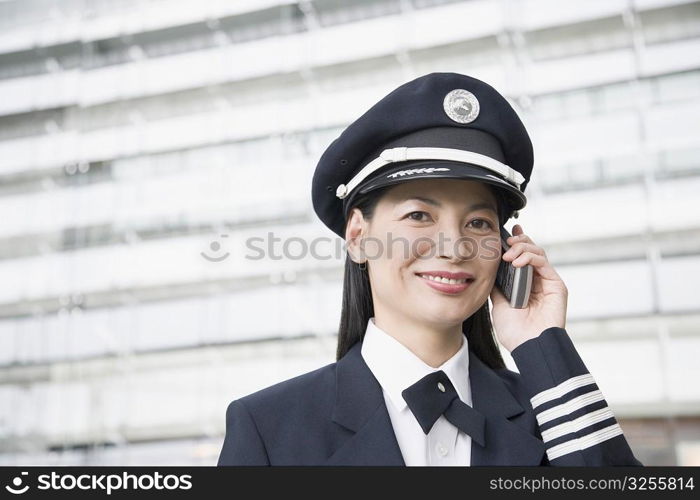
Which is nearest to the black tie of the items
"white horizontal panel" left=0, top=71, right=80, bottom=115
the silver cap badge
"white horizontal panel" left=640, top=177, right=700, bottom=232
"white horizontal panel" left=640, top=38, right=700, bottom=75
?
the silver cap badge

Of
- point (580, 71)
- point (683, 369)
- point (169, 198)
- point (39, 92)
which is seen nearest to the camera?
point (683, 369)

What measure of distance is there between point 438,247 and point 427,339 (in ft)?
0.46

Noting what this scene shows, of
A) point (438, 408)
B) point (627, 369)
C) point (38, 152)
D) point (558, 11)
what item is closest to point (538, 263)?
point (438, 408)

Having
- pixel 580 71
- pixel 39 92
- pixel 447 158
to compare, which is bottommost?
pixel 447 158

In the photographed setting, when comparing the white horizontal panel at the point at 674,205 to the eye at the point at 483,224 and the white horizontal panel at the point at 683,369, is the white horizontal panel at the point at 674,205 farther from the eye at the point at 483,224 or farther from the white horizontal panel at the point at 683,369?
the eye at the point at 483,224

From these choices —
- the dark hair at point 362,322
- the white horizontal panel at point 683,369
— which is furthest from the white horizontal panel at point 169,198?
the dark hair at point 362,322

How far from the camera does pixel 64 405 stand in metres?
4.45

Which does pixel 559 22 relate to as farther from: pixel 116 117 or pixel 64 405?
→ pixel 64 405

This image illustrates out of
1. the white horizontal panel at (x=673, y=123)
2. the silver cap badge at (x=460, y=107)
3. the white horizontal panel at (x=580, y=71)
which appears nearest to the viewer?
the silver cap badge at (x=460, y=107)

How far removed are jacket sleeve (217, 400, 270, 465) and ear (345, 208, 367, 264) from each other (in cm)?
29

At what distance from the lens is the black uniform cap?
1050 millimetres

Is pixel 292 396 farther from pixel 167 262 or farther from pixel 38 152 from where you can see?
pixel 38 152

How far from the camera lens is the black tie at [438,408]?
1004 mm

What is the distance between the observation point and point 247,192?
4277mm
